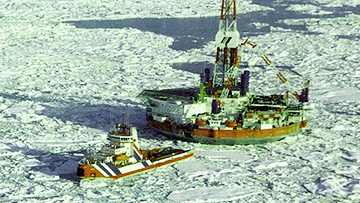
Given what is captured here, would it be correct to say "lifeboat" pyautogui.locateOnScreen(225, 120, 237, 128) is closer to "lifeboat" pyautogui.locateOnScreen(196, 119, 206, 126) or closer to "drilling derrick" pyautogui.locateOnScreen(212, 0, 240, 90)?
"lifeboat" pyautogui.locateOnScreen(196, 119, 206, 126)

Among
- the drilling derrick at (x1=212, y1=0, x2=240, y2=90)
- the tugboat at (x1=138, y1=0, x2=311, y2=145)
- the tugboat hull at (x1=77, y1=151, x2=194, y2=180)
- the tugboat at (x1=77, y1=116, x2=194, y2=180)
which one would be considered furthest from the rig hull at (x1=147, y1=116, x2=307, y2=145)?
the tugboat hull at (x1=77, y1=151, x2=194, y2=180)

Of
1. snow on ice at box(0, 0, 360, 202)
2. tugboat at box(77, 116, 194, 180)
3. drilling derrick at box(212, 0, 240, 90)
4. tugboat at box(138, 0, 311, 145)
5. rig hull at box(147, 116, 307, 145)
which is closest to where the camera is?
snow on ice at box(0, 0, 360, 202)

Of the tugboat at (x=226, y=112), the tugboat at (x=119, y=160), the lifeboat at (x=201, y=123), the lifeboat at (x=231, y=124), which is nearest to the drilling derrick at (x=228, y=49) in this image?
the tugboat at (x=226, y=112)

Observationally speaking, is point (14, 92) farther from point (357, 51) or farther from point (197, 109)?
point (357, 51)

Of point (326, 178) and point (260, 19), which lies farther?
point (260, 19)

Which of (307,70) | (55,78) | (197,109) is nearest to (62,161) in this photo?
(197,109)
